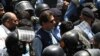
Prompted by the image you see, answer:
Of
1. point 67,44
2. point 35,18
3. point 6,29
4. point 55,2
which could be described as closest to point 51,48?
point 67,44

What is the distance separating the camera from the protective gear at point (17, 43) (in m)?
5.44

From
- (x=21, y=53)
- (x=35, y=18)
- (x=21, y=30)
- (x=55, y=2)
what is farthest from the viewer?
(x=55, y=2)

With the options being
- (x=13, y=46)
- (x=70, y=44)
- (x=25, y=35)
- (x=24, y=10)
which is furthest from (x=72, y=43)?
(x=24, y=10)

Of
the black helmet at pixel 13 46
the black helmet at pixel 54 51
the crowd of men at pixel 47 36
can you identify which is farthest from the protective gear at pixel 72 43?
the black helmet at pixel 13 46

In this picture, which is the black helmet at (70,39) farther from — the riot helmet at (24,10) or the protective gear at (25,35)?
the riot helmet at (24,10)

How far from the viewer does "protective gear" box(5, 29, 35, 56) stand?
5.44 meters

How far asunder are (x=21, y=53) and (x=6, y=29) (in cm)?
154

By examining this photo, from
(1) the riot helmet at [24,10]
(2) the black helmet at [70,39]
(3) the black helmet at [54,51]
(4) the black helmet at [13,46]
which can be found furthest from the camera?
(1) the riot helmet at [24,10]

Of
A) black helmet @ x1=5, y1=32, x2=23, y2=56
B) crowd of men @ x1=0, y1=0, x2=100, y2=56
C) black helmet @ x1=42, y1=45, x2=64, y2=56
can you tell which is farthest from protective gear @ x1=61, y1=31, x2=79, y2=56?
black helmet @ x1=5, y1=32, x2=23, y2=56

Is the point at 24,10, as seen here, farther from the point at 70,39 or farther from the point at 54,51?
the point at 54,51

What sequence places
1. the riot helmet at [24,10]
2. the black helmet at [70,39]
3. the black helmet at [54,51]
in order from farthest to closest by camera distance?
the riot helmet at [24,10] → the black helmet at [70,39] → the black helmet at [54,51]

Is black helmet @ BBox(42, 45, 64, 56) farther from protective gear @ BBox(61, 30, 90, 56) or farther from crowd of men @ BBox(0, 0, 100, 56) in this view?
protective gear @ BBox(61, 30, 90, 56)

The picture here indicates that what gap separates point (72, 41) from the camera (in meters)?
5.61

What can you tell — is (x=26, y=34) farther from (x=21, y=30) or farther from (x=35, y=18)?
(x=35, y=18)
